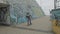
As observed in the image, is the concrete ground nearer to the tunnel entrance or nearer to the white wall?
the tunnel entrance

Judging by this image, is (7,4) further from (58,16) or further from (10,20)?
(58,16)

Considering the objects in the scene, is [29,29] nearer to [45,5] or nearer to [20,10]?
[20,10]

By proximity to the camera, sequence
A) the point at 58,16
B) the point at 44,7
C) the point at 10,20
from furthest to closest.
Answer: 1. the point at 44,7
2. the point at 10,20
3. the point at 58,16

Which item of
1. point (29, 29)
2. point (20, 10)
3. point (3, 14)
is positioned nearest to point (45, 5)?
point (20, 10)

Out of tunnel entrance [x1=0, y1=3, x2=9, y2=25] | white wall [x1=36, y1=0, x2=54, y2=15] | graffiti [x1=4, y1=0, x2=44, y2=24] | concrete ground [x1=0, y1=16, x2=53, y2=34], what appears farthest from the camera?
white wall [x1=36, y1=0, x2=54, y2=15]

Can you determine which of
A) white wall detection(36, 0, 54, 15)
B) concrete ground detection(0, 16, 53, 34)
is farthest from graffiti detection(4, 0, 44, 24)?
white wall detection(36, 0, 54, 15)

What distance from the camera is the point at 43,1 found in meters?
20.2

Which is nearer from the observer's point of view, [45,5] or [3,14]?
[3,14]

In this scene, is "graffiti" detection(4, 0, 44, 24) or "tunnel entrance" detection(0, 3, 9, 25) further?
"graffiti" detection(4, 0, 44, 24)

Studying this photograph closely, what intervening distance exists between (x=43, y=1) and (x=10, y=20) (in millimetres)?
8437

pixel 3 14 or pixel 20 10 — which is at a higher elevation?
pixel 20 10

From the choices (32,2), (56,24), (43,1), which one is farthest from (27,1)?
(56,24)

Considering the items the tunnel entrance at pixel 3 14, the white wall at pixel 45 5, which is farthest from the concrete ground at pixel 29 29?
the white wall at pixel 45 5

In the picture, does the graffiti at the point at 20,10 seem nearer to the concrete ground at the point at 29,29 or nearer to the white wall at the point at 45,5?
the concrete ground at the point at 29,29
